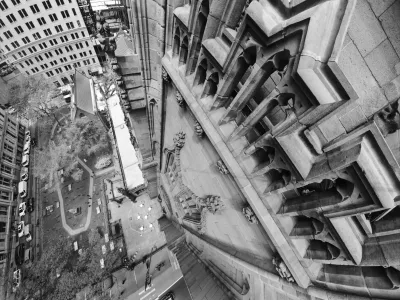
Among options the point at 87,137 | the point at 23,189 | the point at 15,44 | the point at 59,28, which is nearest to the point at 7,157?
the point at 23,189

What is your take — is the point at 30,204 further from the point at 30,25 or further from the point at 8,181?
the point at 30,25

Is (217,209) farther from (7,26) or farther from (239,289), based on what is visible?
(7,26)

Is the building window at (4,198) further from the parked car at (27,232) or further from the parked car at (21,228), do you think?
the parked car at (27,232)

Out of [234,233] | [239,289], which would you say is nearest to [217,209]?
[234,233]

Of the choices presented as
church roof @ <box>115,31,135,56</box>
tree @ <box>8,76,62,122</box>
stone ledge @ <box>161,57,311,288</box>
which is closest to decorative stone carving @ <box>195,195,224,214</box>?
stone ledge @ <box>161,57,311,288</box>

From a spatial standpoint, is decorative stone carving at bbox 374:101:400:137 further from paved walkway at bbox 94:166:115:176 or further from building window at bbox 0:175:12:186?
building window at bbox 0:175:12:186

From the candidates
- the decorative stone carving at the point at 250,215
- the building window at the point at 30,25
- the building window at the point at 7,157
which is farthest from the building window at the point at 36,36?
the decorative stone carving at the point at 250,215

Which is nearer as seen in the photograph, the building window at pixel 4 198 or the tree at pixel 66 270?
the tree at pixel 66 270
